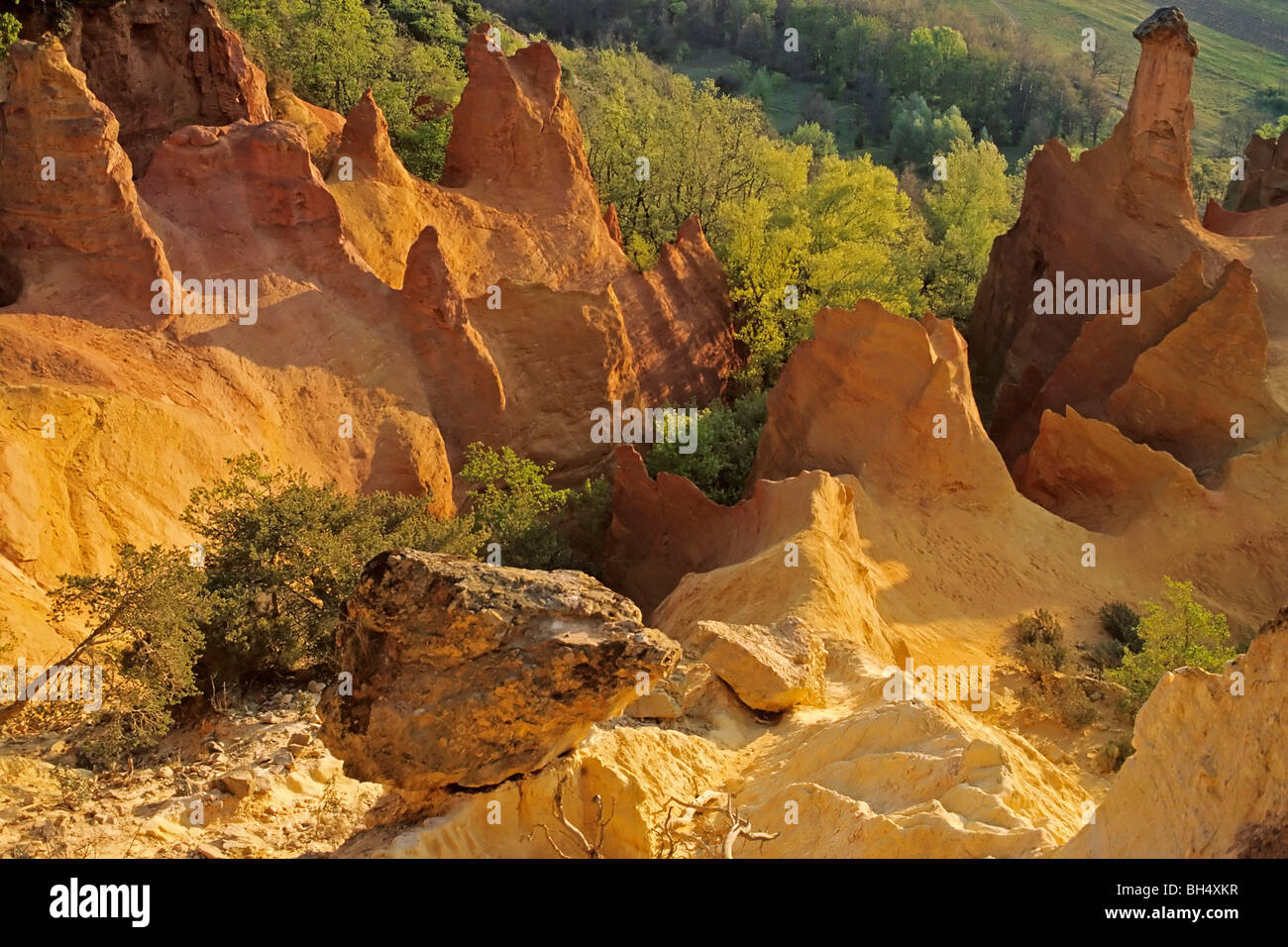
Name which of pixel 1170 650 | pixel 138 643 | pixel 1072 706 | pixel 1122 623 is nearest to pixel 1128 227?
pixel 1122 623

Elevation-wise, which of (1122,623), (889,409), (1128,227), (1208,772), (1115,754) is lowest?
(1115,754)

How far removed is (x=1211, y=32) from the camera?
354ft

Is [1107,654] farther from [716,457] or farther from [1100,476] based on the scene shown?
[716,457]

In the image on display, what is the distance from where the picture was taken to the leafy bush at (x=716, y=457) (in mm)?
25672

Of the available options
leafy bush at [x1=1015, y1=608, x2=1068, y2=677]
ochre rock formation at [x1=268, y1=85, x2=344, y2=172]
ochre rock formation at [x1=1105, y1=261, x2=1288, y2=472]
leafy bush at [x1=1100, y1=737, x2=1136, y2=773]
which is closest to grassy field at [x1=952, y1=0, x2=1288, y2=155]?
ochre rock formation at [x1=1105, y1=261, x2=1288, y2=472]

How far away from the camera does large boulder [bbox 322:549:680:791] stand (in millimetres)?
8438

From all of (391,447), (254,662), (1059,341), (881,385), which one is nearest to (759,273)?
(1059,341)

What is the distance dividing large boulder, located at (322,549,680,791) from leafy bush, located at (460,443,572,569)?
1044 cm

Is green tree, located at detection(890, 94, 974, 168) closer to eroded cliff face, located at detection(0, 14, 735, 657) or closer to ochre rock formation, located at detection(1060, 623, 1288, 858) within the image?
eroded cliff face, located at detection(0, 14, 735, 657)

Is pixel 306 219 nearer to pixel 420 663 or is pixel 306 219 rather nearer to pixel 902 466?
pixel 902 466

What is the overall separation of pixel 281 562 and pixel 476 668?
7319 millimetres

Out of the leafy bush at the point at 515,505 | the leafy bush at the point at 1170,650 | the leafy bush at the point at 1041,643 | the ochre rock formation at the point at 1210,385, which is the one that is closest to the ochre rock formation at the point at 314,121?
the leafy bush at the point at 515,505

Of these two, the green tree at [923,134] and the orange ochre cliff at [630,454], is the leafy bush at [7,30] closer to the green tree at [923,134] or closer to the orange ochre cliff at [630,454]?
the orange ochre cliff at [630,454]

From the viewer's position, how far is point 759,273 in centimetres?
3434
